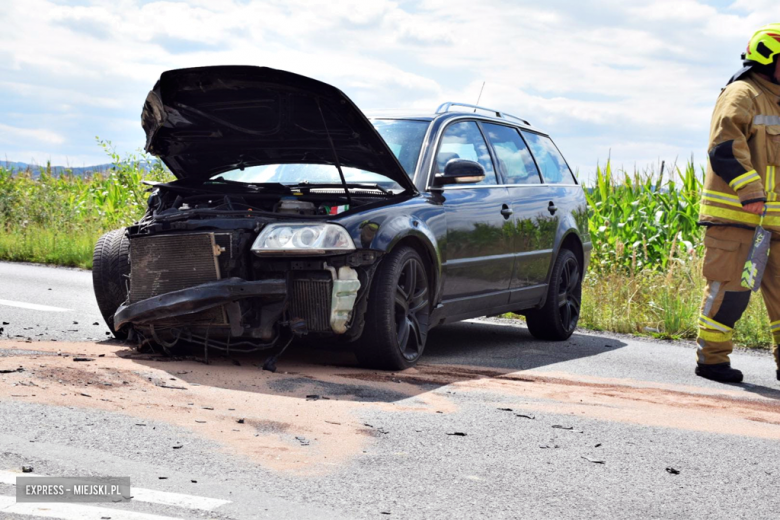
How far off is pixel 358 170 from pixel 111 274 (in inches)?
74.5

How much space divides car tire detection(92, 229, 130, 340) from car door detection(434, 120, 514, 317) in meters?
2.23

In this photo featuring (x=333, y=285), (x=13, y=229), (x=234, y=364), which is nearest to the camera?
(x=333, y=285)

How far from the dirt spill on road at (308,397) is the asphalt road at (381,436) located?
0.05 ft

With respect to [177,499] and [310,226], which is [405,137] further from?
[177,499]

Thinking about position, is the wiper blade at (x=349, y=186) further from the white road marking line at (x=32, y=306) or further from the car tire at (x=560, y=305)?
the white road marking line at (x=32, y=306)

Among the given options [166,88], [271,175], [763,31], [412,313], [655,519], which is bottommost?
[655,519]

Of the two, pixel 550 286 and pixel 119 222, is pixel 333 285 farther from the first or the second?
pixel 119 222

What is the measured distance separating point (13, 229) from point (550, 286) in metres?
11.9

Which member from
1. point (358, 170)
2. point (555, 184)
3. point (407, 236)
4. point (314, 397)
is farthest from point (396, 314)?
point (555, 184)

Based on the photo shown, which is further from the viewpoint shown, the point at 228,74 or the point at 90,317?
the point at 90,317

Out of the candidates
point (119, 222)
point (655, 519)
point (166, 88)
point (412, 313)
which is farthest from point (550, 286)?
point (119, 222)

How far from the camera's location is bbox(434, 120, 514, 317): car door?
6949 millimetres

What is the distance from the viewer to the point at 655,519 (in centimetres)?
361

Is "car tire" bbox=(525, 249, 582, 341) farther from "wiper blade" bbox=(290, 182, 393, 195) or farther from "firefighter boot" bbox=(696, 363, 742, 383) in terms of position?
"wiper blade" bbox=(290, 182, 393, 195)
